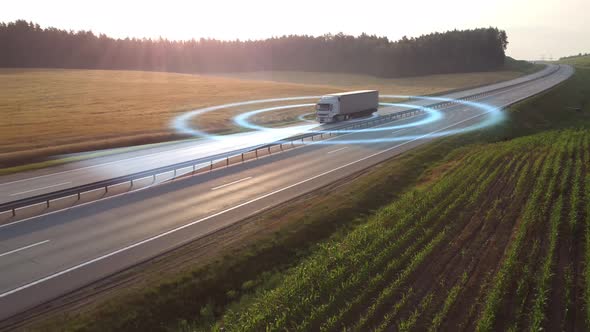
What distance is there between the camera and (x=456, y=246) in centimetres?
1389

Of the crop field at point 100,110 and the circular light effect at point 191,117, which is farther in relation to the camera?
the circular light effect at point 191,117

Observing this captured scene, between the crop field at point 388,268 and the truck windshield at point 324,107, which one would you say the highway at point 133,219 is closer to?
the crop field at point 388,268

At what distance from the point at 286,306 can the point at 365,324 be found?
2.14 metres

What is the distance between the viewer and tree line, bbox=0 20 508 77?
11812 cm

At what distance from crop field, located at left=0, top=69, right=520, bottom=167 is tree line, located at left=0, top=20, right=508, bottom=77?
34.5 m

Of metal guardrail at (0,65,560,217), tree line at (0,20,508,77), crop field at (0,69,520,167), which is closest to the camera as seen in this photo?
metal guardrail at (0,65,560,217)

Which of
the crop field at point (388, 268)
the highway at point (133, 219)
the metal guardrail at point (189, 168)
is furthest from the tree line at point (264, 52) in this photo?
the crop field at point (388, 268)

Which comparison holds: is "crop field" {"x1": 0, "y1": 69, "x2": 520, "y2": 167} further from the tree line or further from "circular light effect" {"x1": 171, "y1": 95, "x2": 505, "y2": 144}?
the tree line

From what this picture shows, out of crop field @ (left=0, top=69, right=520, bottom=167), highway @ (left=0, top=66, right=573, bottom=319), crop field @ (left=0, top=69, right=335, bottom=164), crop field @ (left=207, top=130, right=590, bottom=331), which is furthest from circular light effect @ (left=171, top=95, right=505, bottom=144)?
crop field @ (left=207, top=130, right=590, bottom=331)

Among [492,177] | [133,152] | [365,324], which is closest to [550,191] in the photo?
[492,177]

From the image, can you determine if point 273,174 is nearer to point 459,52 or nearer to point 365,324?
point 365,324

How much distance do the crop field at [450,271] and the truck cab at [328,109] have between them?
28.4m

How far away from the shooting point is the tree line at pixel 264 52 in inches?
4651

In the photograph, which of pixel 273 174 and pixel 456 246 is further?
pixel 273 174
